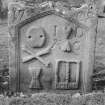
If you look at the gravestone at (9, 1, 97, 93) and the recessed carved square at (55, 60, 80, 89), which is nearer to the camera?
the gravestone at (9, 1, 97, 93)

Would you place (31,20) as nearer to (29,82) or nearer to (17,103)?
(29,82)

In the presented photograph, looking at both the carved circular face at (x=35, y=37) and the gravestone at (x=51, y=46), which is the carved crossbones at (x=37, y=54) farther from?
the carved circular face at (x=35, y=37)

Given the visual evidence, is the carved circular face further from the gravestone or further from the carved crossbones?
the carved crossbones

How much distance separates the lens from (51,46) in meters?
4.16

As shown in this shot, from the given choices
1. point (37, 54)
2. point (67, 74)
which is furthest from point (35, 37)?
point (67, 74)

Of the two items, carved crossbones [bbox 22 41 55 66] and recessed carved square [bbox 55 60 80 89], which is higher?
carved crossbones [bbox 22 41 55 66]

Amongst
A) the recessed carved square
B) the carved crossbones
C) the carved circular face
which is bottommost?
the recessed carved square

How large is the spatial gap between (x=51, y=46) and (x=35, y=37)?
11.3 inches

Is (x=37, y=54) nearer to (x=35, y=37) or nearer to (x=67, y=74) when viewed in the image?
(x=35, y=37)

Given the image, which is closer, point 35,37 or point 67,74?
point 35,37

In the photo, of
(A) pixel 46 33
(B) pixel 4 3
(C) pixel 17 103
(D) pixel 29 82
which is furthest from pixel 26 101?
(B) pixel 4 3

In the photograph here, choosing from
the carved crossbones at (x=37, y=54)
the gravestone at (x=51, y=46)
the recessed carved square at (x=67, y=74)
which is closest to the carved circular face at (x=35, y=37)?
the gravestone at (x=51, y=46)

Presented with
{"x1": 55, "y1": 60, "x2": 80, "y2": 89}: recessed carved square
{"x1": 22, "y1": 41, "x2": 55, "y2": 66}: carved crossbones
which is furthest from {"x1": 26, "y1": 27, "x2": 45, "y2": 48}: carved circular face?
{"x1": 55, "y1": 60, "x2": 80, "y2": 89}: recessed carved square

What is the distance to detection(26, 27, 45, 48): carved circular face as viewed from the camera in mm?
4076
